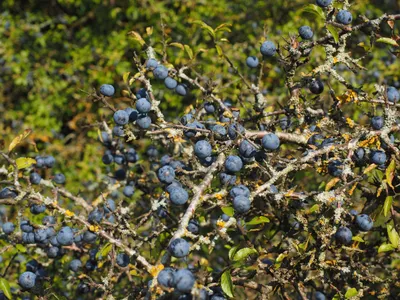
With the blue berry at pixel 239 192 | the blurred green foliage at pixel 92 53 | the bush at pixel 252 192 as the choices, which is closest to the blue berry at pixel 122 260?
the bush at pixel 252 192

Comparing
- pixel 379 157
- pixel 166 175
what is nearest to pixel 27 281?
pixel 166 175

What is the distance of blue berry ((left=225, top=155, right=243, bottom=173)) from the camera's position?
1.69 metres

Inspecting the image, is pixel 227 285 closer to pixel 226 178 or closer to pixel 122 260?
pixel 226 178

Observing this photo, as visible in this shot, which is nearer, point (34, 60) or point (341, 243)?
point (341, 243)

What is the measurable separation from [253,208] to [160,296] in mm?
830

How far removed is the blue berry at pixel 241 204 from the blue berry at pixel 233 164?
0.12m

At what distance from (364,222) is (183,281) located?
1014mm

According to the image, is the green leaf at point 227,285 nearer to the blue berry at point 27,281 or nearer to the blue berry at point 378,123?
the blue berry at point 378,123

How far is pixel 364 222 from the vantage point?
6.37 feet

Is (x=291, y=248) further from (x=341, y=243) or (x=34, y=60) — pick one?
(x=34, y=60)

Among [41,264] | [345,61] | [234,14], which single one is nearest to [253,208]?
[345,61]

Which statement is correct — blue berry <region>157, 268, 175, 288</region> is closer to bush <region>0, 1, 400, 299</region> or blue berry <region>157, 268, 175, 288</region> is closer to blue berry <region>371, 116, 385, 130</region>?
bush <region>0, 1, 400, 299</region>

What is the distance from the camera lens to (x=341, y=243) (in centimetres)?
204

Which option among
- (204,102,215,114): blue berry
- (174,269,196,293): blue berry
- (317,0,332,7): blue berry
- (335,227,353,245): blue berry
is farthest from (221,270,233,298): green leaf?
(317,0,332,7): blue berry
